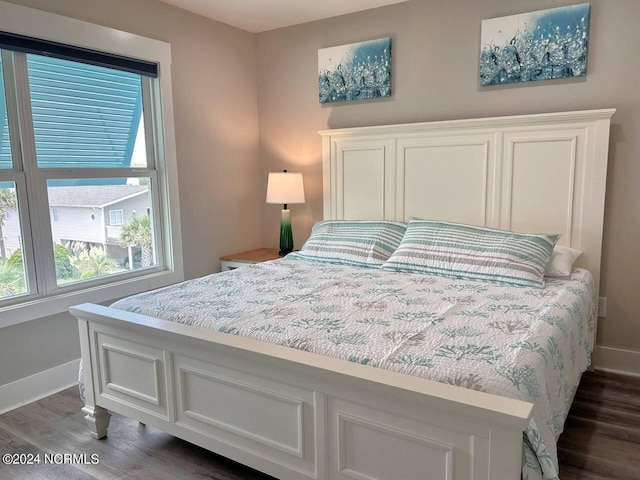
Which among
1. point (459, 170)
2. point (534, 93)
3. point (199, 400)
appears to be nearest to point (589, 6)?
point (534, 93)

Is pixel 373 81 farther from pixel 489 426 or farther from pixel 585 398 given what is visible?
pixel 489 426

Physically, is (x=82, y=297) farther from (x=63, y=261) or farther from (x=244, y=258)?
(x=244, y=258)

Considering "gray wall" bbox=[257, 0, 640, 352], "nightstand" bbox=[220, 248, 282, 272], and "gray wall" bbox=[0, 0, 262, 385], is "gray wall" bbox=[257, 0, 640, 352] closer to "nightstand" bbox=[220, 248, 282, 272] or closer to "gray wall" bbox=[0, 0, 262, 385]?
"gray wall" bbox=[0, 0, 262, 385]

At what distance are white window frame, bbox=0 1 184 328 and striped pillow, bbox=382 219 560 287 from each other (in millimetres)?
1604

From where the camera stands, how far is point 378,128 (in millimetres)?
3299

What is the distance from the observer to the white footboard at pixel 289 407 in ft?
4.14

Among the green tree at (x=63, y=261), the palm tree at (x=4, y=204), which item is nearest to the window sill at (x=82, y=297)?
the green tree at (x=63, y=261)

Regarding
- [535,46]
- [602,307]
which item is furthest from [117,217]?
[602,307]

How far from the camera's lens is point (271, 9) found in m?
3.30

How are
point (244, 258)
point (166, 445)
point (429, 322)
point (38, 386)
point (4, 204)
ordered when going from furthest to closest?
point (244, 258), point (38, 386), point (4, 204), point (166, 445), point (429, 322)

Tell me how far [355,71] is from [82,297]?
2.39m

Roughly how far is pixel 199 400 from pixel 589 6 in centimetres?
287

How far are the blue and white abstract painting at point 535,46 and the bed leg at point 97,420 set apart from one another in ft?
9.36

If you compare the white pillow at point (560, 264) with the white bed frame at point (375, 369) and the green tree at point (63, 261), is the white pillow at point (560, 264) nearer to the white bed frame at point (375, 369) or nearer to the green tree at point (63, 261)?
the white bed frame at point (375, 369)
